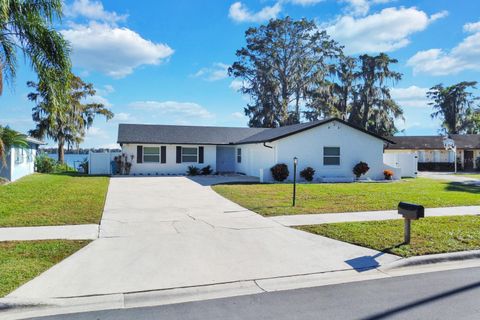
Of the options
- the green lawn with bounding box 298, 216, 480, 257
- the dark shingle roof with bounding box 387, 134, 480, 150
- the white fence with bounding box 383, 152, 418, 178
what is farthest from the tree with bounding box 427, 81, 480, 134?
the green lawn with bounding box 298, 216, 480, 257

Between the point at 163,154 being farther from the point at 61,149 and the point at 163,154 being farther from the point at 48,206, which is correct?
the point at 48,206

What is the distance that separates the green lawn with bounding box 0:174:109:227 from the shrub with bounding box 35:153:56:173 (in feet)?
40.7

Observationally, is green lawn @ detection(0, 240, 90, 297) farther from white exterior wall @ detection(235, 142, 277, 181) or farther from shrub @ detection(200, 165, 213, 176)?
shrub @ detection(200, 165, 213, 176)

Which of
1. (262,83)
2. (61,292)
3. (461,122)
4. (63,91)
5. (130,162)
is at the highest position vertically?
(262,83)

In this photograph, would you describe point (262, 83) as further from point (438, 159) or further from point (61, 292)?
point (61, 292)

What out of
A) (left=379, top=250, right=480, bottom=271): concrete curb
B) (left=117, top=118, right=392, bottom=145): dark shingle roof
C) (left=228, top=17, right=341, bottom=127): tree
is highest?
(left=228, top=17, right=341, bottom=127): tree

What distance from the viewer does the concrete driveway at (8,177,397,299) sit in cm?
518

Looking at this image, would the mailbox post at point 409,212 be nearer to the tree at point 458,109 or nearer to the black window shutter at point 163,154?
the black window shutter at point 163,154

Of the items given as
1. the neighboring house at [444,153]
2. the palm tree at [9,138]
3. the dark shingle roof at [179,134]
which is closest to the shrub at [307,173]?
the dark shingle roof at [179,134]

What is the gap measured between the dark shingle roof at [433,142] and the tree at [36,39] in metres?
34.2

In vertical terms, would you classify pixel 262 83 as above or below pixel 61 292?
above

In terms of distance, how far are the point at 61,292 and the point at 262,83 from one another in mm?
38182

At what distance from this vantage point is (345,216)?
10.0 metres

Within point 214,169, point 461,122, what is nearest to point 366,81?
point 461,122
